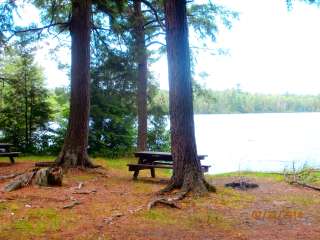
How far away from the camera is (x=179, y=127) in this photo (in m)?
7.90

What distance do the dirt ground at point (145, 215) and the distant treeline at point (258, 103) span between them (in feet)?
87.7

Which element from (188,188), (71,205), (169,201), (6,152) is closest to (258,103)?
(6,152)

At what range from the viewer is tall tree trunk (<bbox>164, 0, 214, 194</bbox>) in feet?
25.7

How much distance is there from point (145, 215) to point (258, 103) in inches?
1563

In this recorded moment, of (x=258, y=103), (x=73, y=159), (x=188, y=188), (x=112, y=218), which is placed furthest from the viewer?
(x=258, y=103)

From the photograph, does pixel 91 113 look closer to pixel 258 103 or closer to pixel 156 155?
pixel 156 155

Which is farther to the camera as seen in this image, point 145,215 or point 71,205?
point 71,205

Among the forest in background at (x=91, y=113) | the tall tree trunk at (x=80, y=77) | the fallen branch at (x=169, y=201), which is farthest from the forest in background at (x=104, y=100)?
the fallen branch at (x=169, y=201)

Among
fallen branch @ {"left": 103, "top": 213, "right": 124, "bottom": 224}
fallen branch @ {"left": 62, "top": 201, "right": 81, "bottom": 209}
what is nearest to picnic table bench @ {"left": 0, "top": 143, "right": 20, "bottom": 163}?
fallen branch @ {"left": 62, "top": 201, "right": 81, "bottom": 209}

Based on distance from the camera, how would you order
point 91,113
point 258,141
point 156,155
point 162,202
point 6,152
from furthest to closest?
1. point 258,141
2. point 91,113
3. point 6,152
4. point 156,155
5. point 162,202

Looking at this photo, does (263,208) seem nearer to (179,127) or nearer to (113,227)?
(179,127)

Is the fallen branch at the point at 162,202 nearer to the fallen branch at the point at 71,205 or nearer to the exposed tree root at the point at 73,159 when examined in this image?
the fallen branch at the point at 71,205

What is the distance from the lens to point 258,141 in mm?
31281

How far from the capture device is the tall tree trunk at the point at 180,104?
308 inches
